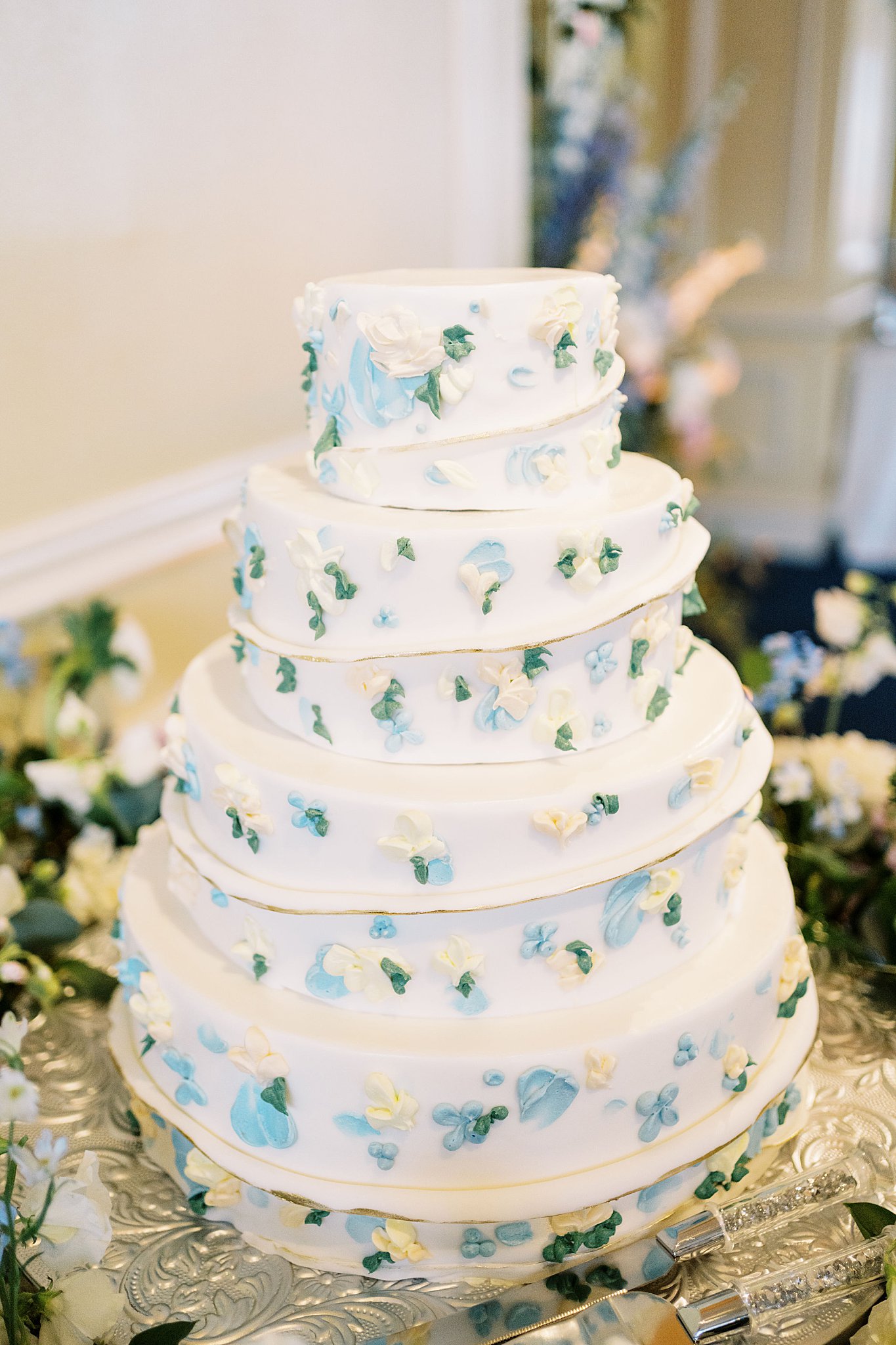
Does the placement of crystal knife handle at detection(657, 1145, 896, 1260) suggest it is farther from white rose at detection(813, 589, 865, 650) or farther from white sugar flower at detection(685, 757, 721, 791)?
white rose at detection(813, 589, 865, 650)

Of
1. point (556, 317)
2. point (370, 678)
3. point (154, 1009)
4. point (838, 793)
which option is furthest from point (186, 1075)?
point (838, 793)

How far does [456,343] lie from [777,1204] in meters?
1.27

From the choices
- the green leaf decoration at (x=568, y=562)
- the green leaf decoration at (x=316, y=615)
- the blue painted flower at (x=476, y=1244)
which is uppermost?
the green leaf decoration at (x=568, y=562)

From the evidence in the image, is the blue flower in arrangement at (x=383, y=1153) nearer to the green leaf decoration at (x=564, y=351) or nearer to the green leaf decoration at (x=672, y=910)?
the green leaf decoration at (x=672, y=910)

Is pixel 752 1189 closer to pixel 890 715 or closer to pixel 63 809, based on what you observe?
pixel 63 809

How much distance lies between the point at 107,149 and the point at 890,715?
12.0 ft

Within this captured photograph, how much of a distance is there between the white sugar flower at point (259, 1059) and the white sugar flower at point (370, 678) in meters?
0.48

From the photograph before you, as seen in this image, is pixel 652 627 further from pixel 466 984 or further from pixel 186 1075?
pixel 186 1075

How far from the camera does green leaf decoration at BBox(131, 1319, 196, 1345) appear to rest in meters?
1.38

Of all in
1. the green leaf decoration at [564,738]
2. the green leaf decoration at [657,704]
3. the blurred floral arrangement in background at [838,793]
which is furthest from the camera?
the blurred floral arrangement in background at [838,793]

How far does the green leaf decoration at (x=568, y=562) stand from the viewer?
149cm

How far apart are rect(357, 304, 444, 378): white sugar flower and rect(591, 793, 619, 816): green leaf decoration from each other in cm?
61

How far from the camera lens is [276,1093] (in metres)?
1.50

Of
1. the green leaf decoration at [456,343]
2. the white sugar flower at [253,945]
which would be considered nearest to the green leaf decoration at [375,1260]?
the white sugar flower at [253,945]
